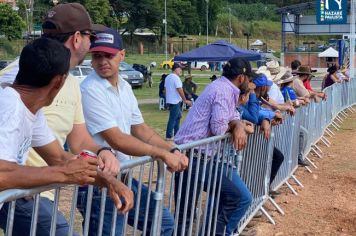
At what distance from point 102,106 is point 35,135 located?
0.91 m

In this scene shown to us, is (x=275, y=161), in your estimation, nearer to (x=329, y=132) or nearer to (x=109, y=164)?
(x=109, y=164)

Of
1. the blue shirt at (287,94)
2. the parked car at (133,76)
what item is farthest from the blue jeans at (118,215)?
the parked car at (133,76)

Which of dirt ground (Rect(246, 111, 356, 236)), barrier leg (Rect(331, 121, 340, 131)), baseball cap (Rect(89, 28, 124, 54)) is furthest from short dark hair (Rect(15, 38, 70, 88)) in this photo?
barrier leg (Rect(331, 121, 340, 131))

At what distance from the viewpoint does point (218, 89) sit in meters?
5.54

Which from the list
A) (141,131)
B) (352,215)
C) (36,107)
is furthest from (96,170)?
(352,215)

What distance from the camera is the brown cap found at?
385 centimetres

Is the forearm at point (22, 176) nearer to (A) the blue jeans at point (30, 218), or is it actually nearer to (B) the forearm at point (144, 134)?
(A) the blue jeans at point (30, 218)

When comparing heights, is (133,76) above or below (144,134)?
below

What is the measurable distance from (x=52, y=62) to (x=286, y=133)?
608cm

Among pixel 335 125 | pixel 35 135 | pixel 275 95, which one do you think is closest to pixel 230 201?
pixel 35 135

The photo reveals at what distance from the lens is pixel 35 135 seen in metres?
3.30

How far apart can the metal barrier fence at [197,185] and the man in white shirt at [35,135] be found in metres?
0.09

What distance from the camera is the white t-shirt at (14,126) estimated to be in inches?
107

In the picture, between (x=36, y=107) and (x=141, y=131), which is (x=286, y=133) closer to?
(x=141, y=131)
